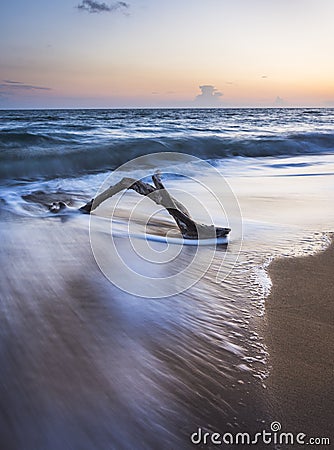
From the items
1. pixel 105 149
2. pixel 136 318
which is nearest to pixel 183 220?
pixel 136 318

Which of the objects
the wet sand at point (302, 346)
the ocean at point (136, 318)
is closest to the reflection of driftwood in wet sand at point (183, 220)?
the ocean at point (136, 318)

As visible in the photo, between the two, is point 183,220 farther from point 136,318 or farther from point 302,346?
point 302,346

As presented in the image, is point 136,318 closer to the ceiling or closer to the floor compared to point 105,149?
closer to the floor

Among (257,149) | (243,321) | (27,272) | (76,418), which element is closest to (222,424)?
(76,418)

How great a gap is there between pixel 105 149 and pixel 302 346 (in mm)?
10920

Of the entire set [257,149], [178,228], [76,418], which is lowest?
[76,418]

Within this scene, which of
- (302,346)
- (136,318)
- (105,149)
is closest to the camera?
(302,346)

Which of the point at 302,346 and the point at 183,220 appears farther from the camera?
the point at 183,220

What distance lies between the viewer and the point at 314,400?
1.68m

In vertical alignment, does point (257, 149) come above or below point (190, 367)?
above

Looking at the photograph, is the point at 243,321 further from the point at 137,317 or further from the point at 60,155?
the point at 60,155

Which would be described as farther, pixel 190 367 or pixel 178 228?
pixel 178 228

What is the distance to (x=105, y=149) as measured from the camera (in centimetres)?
1229

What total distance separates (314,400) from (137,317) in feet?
3.42
